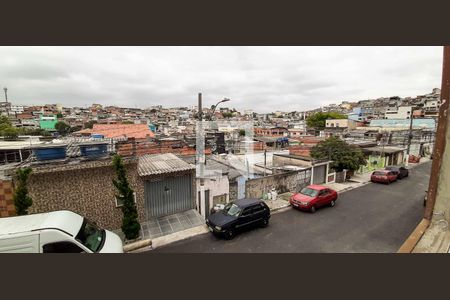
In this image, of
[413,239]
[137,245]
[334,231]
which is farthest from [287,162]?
[137,245]

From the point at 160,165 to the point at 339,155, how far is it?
51.4ft

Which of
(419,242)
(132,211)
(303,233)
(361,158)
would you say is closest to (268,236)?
(303,233)

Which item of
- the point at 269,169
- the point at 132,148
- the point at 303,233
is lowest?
the point at 303,233

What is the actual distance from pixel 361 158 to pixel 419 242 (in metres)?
16.4

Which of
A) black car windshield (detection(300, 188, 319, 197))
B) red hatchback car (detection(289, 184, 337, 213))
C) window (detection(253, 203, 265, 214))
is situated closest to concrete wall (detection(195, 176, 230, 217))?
window (detection(253, 203, 265, 214))

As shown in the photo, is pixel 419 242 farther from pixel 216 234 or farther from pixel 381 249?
pixel 216 234

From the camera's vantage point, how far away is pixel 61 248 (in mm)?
5648

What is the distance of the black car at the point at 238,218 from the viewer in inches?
368

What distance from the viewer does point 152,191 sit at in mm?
10773

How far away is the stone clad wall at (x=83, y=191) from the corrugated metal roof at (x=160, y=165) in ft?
2.35

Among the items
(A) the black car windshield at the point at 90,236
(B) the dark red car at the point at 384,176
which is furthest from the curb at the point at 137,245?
(B) the dark red car at the point at 384,176

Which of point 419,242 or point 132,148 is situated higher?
point 132,148

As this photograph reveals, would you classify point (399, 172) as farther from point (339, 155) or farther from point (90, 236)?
point (90, 236)

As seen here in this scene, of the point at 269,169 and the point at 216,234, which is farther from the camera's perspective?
the point at 269,169
